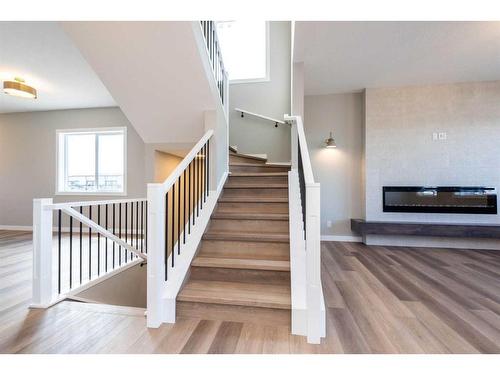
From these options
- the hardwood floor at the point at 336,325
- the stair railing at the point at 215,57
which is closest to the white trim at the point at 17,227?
the hardwood floor at the point at 336,325

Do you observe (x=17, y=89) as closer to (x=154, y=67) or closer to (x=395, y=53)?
(x=154, y=67)

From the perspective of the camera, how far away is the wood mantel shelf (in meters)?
3.62

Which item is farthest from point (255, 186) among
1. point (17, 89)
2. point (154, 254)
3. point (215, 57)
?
point (17, 89)

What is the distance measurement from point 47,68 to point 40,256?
329cm

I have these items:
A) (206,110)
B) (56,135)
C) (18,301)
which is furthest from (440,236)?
(56,135)

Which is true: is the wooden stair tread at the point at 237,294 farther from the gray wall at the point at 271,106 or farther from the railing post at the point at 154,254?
the gray wall at the point at 271,106

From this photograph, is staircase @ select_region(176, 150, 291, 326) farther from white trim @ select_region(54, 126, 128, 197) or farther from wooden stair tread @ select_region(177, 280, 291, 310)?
white trim @ select_region(54, 126, 128, 197)

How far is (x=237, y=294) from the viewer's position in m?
1.75

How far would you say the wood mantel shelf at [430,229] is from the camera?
362 centimetres

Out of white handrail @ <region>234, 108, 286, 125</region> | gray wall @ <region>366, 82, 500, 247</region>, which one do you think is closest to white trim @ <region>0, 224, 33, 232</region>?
white handrail @ <region>234, 108, 286, 125</region>

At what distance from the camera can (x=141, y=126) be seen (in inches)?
133

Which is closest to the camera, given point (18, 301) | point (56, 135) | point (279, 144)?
point (18, 301)
